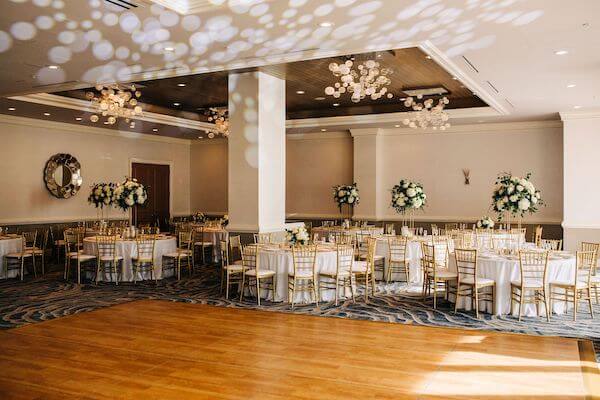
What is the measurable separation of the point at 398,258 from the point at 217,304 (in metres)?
3.91

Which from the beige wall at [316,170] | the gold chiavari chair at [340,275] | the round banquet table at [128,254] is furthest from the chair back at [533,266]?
the beige wall at [316,170]

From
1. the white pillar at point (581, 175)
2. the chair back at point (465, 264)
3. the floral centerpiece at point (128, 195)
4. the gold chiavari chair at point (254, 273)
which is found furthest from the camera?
the white pillar at point (581, 175)

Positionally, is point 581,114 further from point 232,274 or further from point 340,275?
point 232,274

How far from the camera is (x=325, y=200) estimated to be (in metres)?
17.2

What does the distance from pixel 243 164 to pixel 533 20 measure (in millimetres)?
5357

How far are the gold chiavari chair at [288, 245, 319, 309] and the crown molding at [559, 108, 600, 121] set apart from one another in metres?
7.77

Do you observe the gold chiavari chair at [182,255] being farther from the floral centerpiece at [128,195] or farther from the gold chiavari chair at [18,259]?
the gold chiavari chair at [18,259]

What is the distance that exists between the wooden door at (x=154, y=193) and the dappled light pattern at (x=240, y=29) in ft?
28.3

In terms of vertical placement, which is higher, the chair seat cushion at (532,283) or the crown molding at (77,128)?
the crown molding at (77,128)

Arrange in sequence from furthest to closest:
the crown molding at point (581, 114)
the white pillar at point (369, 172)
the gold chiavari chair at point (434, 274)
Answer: the white pillar at point (369, 172)
the crown molding at point (581, 114)
the gold chiavari chair at point (434, 274)

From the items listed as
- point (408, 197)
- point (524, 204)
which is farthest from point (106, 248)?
point (524, 204)

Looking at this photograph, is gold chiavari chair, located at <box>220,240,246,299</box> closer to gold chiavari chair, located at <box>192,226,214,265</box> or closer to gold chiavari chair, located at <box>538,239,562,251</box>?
gold chiavari chair, located at <box>192,226,214,265</box>

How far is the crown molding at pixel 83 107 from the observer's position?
11469mm

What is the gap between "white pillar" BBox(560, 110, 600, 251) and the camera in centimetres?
1302
